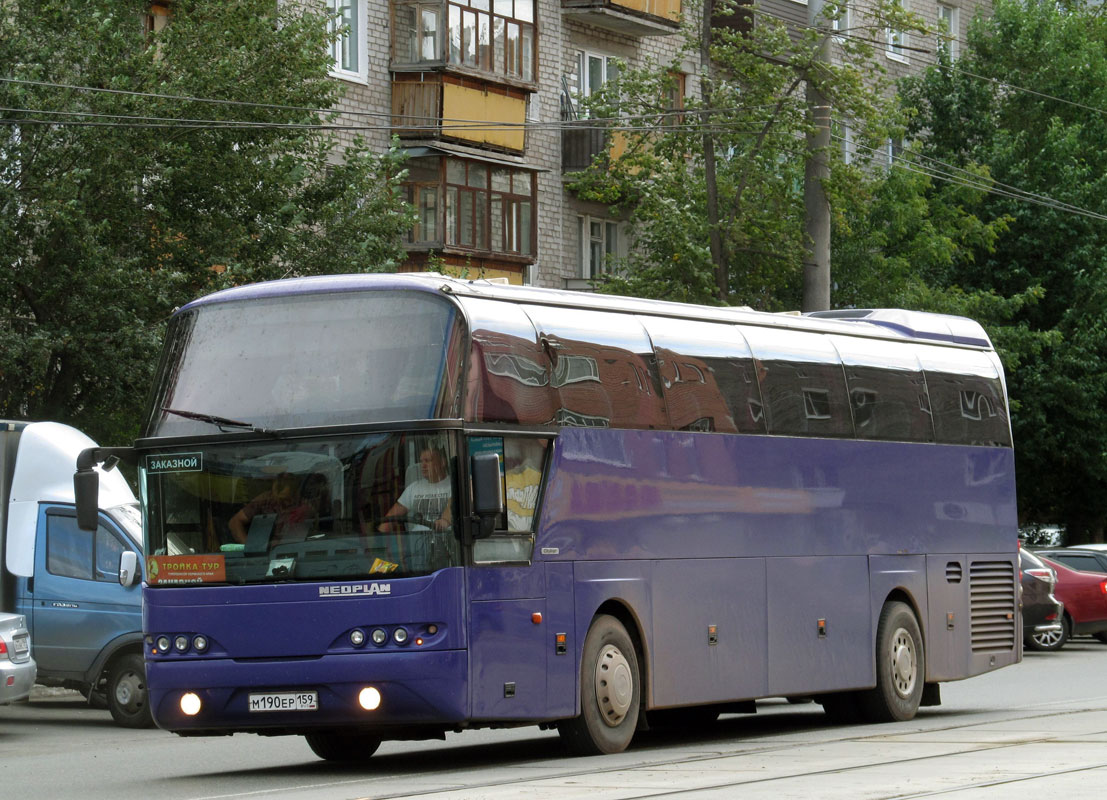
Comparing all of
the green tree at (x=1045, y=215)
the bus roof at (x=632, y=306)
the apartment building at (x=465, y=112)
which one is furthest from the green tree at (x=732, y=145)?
the bus roof at (x=632, y=306)

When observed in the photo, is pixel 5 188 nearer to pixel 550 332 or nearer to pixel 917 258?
pixel 550 332

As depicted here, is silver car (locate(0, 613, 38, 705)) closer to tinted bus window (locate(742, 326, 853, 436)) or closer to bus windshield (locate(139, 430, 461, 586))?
bus windshield (locate(139, 430, 461, 586))

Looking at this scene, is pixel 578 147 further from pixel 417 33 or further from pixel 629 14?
pixel 417 33

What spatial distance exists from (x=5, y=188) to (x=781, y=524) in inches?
421

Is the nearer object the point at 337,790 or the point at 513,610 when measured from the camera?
the point at 337,790

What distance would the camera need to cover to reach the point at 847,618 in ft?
54.9

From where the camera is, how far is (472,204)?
35812mm

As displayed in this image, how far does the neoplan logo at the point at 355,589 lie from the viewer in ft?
40.4

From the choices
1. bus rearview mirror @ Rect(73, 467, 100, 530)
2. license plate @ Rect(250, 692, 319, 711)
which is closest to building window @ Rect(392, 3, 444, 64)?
bus rearview mirror @ Rect(73, 467, 100, 530)

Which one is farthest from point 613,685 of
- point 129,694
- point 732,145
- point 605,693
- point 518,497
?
point 732,145

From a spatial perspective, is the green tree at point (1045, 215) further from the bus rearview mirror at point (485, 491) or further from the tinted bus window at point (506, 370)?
the bus rearview mirror at point (485, 491)

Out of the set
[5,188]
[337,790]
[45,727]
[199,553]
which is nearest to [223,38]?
[5,188]

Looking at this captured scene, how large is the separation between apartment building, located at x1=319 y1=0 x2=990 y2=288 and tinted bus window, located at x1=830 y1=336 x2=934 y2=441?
49.4ft

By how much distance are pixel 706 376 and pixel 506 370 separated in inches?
98.9
